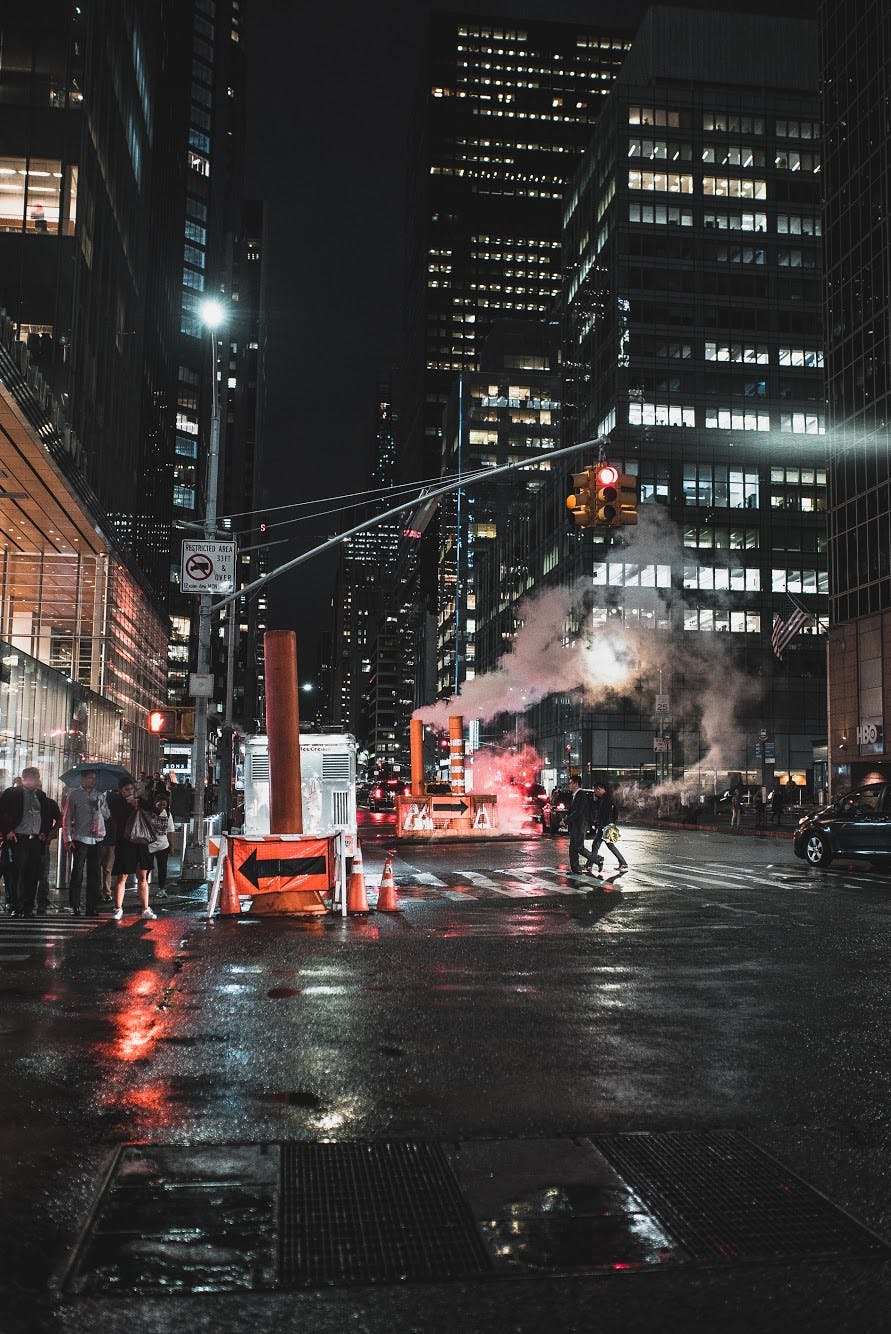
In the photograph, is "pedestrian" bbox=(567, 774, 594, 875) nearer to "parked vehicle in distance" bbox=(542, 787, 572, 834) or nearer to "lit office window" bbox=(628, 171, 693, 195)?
"parked vehicle in distance" bbox=(542, 787, 572, 834)

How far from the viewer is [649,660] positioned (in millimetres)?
78438

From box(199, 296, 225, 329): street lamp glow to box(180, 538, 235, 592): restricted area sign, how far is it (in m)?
4.36

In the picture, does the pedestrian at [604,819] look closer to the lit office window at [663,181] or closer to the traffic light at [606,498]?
the traffic light at [606,498]

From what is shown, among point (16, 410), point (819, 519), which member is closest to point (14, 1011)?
point (16, 410)

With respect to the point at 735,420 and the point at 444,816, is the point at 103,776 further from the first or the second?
the point at 735,420

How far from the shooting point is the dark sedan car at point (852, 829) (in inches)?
845

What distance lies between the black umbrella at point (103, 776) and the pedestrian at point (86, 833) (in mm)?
290

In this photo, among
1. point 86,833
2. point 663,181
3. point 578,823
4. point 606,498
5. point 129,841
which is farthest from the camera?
point 663,181

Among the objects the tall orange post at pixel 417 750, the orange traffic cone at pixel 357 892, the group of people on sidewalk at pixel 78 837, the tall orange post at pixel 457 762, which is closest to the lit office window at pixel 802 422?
the tall orange post at pixel 417 750

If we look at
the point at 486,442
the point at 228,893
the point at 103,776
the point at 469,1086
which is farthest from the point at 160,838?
the point at 486,442

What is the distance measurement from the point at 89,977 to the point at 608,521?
1035 cm

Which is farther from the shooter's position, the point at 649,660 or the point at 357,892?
the point at 649,660

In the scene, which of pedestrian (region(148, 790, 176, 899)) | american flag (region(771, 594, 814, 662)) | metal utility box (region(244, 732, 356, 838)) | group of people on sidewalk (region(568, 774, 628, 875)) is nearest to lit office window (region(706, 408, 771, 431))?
american flag (region(771, 594, 814, 662))

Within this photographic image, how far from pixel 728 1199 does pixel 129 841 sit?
1191cm
